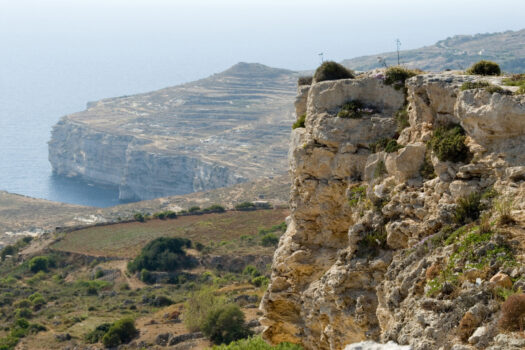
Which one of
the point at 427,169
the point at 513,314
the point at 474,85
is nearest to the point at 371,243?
the point at 427,169

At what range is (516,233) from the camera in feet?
41.7

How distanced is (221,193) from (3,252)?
143ft

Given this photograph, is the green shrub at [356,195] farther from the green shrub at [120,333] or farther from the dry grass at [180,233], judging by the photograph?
the dry grass at [180,233]

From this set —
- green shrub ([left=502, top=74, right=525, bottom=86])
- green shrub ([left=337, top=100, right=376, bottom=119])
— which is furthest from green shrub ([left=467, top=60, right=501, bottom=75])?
green shrub ([left=337, top=100, right=376, bottom=119])

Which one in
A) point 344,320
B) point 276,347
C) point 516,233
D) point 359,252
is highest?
point 516,233

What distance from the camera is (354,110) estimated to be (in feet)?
64.4

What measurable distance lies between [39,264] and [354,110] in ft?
183

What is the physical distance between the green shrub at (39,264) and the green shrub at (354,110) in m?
54.7

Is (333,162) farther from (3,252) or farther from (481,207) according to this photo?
(3,252)

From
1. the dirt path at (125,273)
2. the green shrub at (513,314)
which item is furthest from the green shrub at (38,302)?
the green shrub at (513,314)

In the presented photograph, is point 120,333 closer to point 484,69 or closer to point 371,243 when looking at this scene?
point 371,243

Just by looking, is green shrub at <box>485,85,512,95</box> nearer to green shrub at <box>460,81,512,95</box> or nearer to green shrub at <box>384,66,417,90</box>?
green shrub at <box>460,81,512,95</box>

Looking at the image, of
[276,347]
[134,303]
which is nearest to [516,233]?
[276,347]

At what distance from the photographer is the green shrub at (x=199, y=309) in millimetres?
41250
